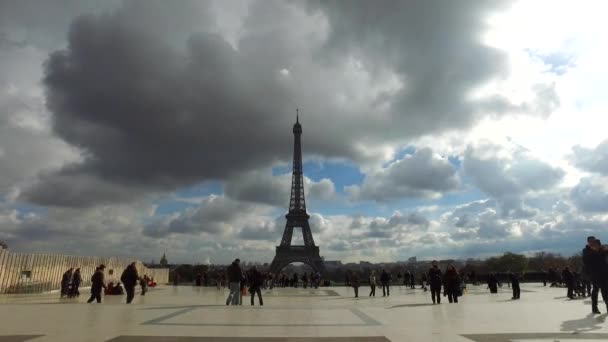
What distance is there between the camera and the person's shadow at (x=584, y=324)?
30.5ft

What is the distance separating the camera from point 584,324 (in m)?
10.2

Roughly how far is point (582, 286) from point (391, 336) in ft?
58.5

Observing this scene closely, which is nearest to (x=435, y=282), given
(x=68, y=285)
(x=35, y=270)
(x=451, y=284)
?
(x=451, y=284)

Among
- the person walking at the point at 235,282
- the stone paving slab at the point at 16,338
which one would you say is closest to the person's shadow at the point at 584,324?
the stone paving slab at the point at 16,338

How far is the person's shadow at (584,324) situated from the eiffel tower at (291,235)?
6954 centimetres

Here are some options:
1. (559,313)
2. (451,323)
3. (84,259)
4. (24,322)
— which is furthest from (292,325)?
(84,259)

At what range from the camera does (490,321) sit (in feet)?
35.6

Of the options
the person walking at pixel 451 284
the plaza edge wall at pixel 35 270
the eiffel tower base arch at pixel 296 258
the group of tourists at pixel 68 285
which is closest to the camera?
the person walking at pixel 451 284

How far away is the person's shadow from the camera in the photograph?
30.5ft

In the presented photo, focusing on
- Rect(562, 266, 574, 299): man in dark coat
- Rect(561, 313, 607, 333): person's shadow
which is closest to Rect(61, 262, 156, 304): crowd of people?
Rect(561, 313, 607, 333): person's shadow

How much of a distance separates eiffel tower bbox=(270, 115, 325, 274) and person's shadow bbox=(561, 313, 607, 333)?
228ft

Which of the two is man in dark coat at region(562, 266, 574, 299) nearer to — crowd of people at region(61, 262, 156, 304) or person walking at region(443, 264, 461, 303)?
person walking at region(443, 264, 461, 303)

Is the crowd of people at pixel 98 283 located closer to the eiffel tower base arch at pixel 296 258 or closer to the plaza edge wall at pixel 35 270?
the plaza edge wall at pixel 35 270

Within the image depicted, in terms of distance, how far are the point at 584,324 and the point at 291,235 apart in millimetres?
76631
